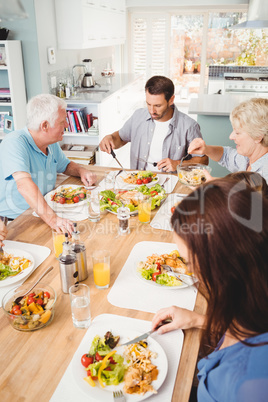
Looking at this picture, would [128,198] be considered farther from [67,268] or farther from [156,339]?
[156,339]

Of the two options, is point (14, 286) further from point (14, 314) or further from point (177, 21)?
point (177, 21)

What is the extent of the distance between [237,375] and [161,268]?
610mm

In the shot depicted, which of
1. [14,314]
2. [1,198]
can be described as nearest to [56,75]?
[1,198]

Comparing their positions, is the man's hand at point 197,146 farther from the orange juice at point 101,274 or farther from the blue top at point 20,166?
the orange juice at point 101,274

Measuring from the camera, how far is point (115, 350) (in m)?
0.98

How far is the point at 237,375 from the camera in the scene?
29.3 inches

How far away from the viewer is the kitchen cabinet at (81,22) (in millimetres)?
4008

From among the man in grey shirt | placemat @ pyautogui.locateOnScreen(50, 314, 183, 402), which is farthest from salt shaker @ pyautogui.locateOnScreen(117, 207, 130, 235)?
the man in grey shirt

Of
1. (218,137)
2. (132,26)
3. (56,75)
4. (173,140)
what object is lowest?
(218,137)

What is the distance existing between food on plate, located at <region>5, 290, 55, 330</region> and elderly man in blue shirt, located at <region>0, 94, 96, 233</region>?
637mm

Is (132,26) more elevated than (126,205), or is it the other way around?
(132,26)

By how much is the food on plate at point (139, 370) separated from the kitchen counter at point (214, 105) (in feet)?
10.2

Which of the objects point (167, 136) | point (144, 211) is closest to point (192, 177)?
point (144, 211)

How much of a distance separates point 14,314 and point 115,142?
1.88 meters
